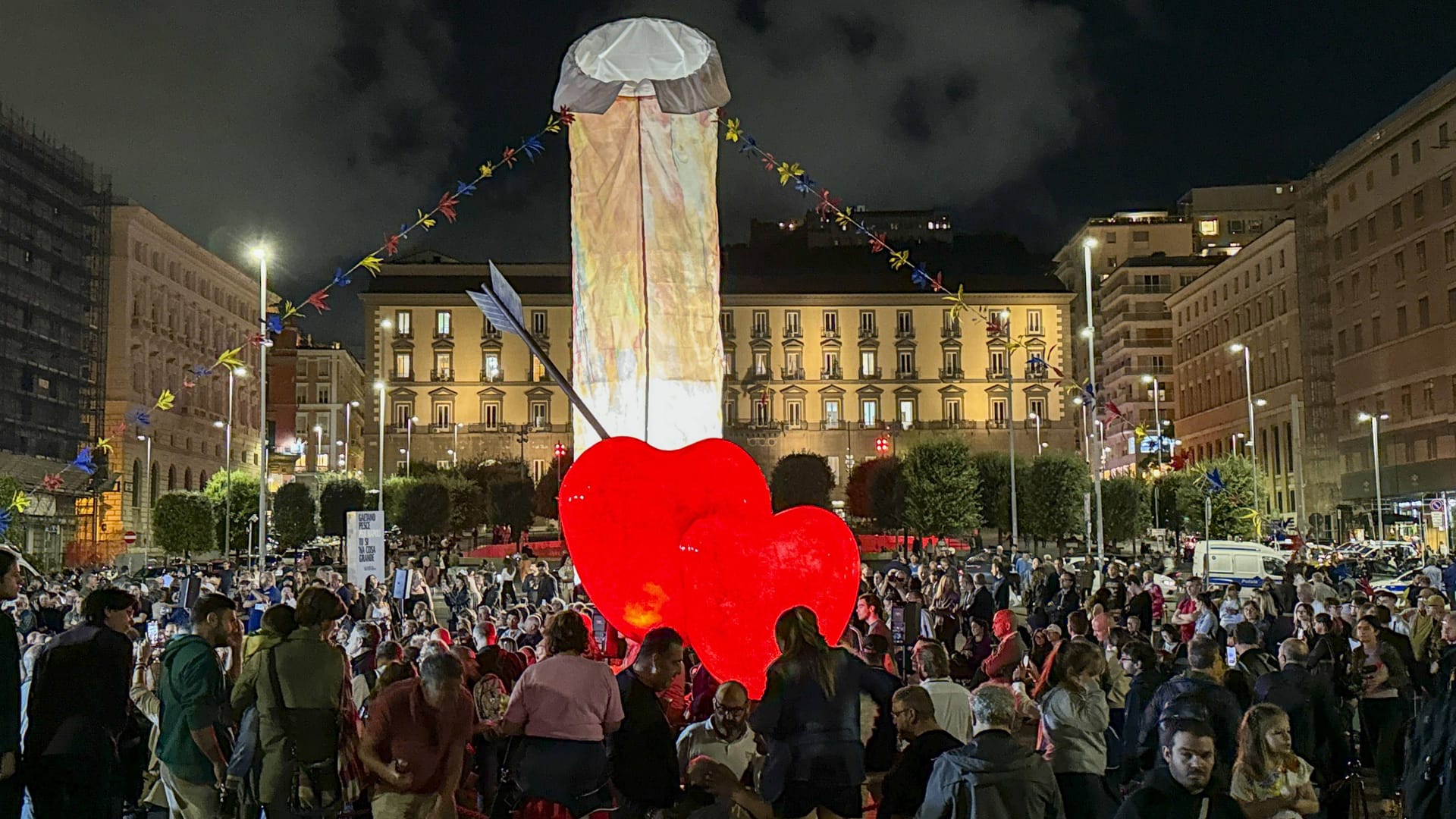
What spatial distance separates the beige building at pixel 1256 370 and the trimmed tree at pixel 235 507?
141 feet

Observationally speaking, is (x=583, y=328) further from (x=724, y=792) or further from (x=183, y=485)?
(x=183, y=485)

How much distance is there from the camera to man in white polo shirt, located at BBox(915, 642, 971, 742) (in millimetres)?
7320

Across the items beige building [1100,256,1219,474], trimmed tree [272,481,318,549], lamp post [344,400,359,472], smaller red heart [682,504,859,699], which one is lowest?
smaller red heart [682,504,859,699]

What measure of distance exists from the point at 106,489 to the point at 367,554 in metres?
42.4

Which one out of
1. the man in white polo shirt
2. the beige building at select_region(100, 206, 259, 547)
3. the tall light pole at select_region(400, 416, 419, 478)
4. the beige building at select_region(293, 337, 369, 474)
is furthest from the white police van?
the beige building at select_region(293, 337, 369, 474)

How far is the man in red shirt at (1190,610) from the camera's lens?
14.7m

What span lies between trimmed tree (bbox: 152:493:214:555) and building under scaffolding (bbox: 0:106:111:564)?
10.0 ft

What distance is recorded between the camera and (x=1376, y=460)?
171 feet

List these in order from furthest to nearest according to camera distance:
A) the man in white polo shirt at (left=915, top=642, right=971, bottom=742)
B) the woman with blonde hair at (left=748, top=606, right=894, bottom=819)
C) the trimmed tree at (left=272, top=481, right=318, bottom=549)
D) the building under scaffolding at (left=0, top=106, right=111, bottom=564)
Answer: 1. the trimmed tree at (left=272, top=481, right=318, bottom=549)
2. the building under scaffolding at (left=0, top=106, right=111, bottom=564)
3. the man in white polo shirt at (left=915, top=642, right=971, bottom=742)
4. the woman with blonde hair at (left=748, top=606, right=894, bottom=819)

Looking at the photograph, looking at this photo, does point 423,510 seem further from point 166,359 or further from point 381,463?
point 166,359

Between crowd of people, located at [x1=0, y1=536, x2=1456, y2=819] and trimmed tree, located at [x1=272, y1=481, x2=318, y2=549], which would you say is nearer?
crowd of people, located at [x1=0, y1=536, x2=1456, y2=819]

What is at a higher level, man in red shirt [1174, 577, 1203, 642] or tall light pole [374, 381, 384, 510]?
tall light pole [374, 381, 384, 510]

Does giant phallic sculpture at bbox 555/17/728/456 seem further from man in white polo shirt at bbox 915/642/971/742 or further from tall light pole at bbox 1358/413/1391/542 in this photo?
tall light pole at bbox 1358/413/1391/542

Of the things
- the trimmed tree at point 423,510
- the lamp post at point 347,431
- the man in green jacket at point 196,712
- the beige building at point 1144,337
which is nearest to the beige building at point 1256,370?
the beige building at point 1144,337
